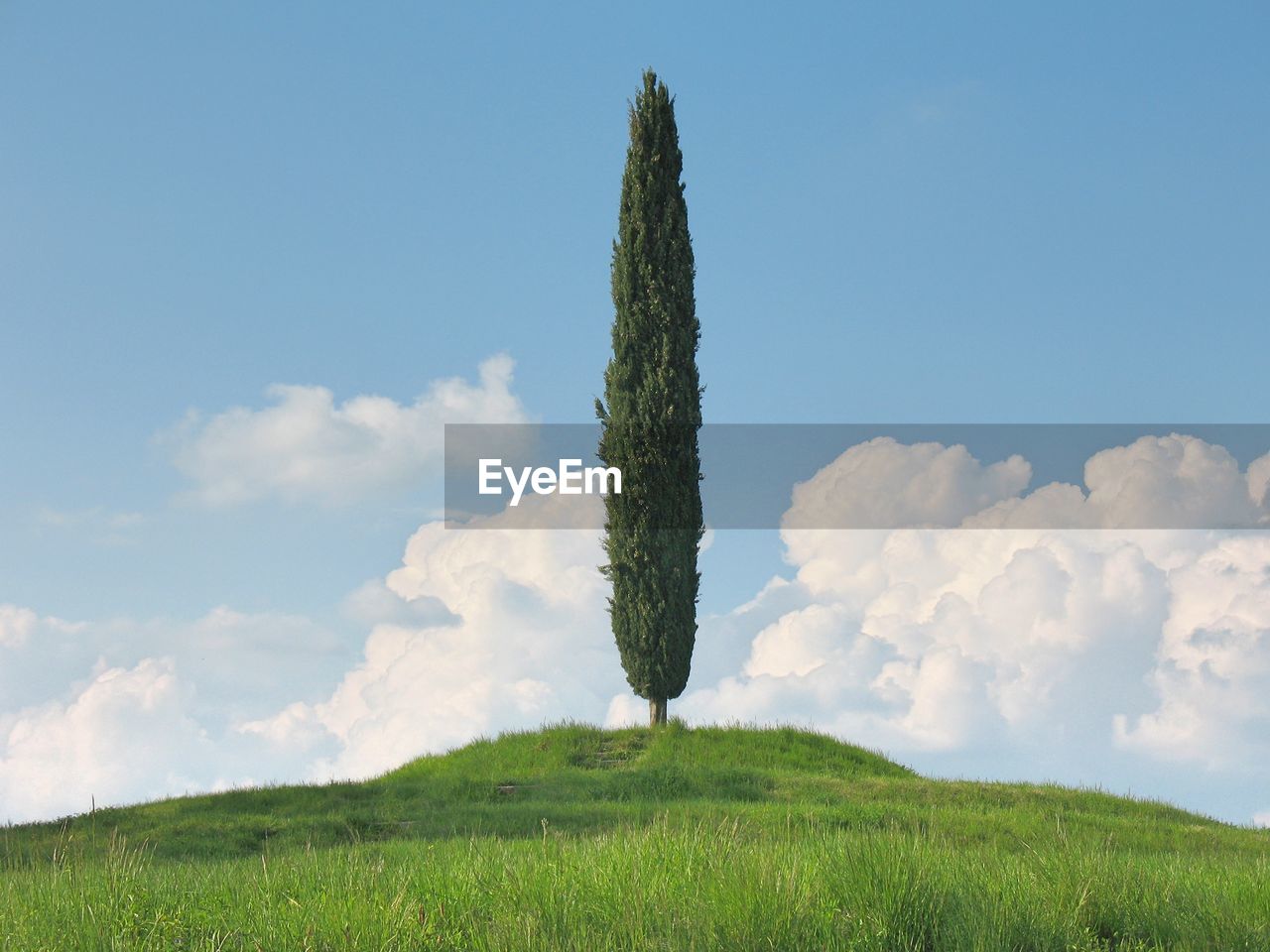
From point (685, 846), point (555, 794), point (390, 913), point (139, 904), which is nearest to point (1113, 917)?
point (685, 846)

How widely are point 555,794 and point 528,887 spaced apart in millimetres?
8815

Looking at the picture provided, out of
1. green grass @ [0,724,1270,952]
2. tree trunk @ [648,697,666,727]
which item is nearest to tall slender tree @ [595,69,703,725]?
tree trunk @ [648,697,666,727]

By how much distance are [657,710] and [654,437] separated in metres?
5.18

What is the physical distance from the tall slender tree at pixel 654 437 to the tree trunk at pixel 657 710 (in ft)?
0.06

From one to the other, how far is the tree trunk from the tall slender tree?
0.06 feet

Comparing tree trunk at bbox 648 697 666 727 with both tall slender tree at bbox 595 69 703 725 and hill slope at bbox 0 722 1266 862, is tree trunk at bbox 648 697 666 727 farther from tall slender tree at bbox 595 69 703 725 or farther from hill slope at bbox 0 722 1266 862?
hill slope at bbox 0 722 1266 862

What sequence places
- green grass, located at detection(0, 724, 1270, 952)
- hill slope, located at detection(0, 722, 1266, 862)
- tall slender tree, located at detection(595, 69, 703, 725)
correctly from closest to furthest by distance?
green grass, located at detection(0, 724, 1270, 952) < hill slope, located at detection(0, 722, 1266, 862) < tall slender tree, located at detection(595, 69, 703, 725)

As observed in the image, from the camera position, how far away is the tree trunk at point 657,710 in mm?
19734

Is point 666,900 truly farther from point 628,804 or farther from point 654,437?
point 654,437

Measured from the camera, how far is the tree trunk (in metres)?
19.7

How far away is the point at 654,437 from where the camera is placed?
20.0 metres

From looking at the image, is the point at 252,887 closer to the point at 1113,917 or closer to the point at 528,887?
the point at 528,887

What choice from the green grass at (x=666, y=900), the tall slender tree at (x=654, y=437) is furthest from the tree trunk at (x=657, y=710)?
the green grass at (x=666, y=900)

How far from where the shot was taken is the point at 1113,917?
5.39 meters
